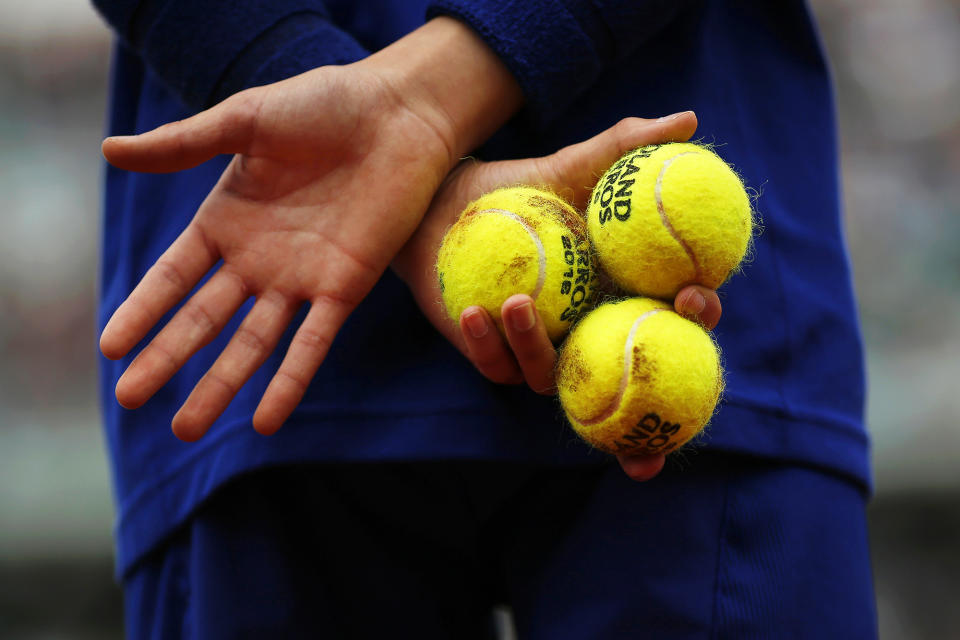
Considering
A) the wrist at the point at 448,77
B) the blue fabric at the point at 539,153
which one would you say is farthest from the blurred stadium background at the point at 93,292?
the wrist at the point at 448,77

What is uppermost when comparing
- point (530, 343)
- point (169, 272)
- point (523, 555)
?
point (169, 272)

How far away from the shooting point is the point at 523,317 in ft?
2.04

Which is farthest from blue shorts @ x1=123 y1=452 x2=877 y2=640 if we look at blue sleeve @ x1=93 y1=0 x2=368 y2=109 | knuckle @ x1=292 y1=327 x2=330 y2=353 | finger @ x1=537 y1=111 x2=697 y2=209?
blue sleeve @ x1=93 y1=0 x2=368 y2=109

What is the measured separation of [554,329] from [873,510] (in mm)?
2414

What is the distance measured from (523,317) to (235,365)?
289 millimetres

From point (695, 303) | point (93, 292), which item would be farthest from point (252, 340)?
point (93, 292)

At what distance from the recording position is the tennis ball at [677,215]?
0.69 meters

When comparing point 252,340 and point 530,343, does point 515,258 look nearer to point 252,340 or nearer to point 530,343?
point 530,343

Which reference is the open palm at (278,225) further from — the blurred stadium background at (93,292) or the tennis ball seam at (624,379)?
the blurred stadium background at (93,292)

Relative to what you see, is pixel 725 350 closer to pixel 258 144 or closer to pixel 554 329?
pixel 554 329

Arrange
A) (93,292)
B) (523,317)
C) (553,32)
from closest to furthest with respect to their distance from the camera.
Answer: (523,317)
(553,32)
(93,292)

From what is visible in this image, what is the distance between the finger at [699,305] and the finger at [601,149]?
0.14 meters

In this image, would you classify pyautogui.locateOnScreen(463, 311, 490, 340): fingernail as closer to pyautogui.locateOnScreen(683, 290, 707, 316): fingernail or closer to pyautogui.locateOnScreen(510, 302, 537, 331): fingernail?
pyautogui.locateOnScreen(510, 302, 537, 331): fingernail

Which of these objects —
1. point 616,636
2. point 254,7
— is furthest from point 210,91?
point 616,636
